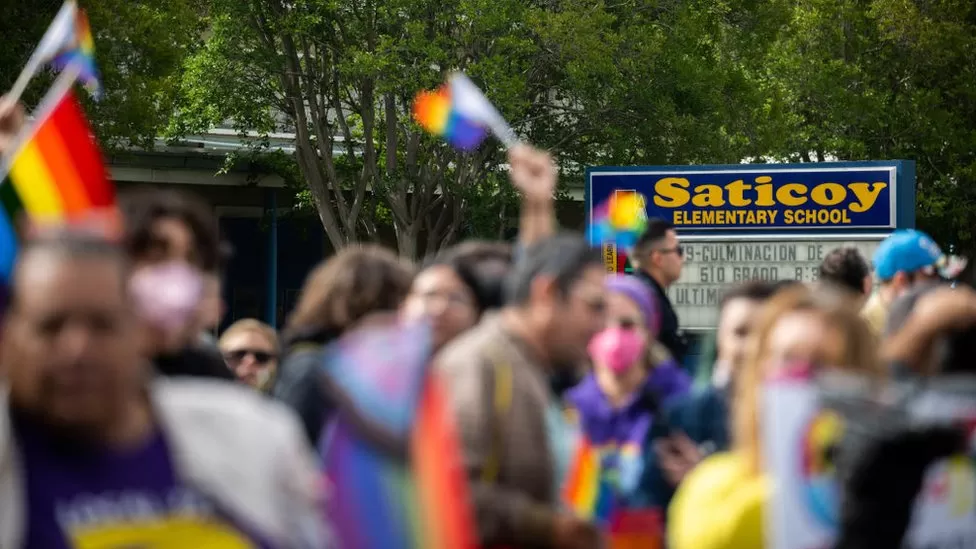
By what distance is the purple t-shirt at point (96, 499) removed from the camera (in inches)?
111

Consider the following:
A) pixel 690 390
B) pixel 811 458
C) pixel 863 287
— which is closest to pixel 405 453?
pixel 811 458

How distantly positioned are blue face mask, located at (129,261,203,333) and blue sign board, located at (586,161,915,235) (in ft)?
43.3

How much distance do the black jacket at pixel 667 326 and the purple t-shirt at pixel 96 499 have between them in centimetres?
568

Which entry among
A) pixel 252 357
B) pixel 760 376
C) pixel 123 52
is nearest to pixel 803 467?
pixel 760 376

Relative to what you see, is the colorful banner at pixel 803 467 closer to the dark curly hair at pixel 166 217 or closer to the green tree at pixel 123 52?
the dark curly hair at pixel 166 217

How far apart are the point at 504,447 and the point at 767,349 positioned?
2.06 ft

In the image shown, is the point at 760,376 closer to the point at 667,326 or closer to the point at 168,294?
the point at 168,294

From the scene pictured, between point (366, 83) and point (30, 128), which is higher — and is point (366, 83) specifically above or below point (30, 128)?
above

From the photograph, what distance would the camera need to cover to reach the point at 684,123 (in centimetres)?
3120

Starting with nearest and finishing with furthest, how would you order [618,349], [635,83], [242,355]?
[618,349] < [242,355] < [635,83]

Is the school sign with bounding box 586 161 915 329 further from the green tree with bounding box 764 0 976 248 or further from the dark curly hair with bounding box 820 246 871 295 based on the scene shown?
the green tree with bounding box 764 0 976 248

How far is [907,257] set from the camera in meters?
8.34

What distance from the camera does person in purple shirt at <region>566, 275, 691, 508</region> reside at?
597cm

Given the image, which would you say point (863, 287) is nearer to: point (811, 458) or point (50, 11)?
point (811, 458)
